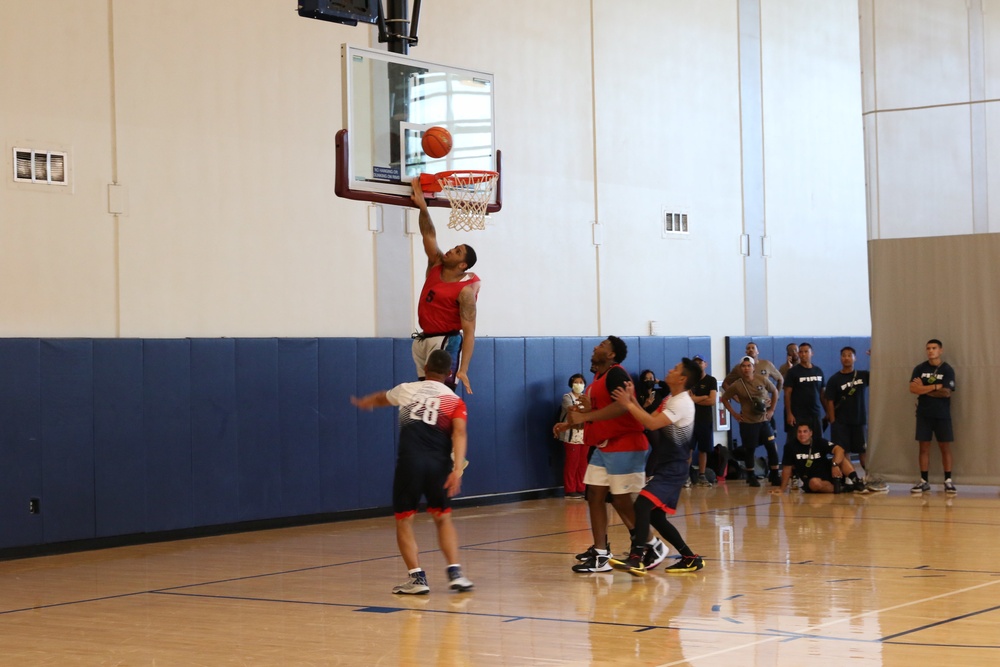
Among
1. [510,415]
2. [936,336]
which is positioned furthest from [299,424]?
[936,336]

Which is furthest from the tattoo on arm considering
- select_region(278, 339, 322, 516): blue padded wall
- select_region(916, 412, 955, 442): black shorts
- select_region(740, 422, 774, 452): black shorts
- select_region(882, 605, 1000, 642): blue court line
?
select_region(740, 422, 774, 452): black shorts

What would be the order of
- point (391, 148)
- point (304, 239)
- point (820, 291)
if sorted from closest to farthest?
point (391, 148)
point (304, 239)
point (820, 291)

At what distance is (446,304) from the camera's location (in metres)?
10.6

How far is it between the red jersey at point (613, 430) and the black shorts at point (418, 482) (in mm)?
1629

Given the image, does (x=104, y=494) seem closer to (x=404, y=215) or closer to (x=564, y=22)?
(x=404, y=215)

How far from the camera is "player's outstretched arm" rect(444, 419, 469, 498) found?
909cm

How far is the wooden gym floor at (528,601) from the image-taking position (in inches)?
286

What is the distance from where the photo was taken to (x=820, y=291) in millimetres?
24422

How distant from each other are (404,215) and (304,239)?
5.55 feet

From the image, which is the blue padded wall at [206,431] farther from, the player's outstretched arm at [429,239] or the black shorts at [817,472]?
the player's outstretched arm at [429,239]

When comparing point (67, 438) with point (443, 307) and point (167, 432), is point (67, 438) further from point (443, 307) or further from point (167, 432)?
point (443, 307)

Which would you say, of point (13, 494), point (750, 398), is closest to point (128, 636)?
point (13, 494)

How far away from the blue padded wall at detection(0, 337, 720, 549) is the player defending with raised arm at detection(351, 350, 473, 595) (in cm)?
496

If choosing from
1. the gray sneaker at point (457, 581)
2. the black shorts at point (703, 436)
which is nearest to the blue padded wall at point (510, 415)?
the black shorts at point (703, 436)
